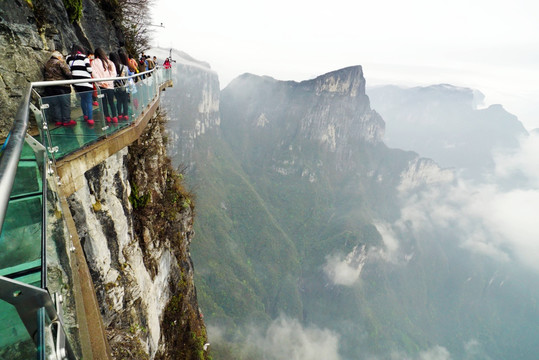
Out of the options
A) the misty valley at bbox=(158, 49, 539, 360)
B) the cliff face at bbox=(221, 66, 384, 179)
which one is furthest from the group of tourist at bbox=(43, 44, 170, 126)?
the cliff face at bbox=(221, 66, 384, 179)

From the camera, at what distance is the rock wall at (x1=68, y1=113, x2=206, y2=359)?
677 cm

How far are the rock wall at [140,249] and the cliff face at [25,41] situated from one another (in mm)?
2442

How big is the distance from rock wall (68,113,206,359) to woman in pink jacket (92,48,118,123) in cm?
137

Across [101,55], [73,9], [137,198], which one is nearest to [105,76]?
[101,55]

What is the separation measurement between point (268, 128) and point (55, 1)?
166 metres

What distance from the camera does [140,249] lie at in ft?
31.3

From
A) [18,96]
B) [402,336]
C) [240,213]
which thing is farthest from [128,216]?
[402,336]

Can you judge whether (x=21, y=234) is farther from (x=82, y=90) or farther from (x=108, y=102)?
(x=82, y=90)

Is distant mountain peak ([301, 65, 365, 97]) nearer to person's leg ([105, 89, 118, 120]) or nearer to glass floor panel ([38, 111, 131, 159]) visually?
person's leg ([105, 89, 118, 120])

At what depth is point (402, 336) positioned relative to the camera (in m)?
108

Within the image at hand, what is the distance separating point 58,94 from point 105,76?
245 cm

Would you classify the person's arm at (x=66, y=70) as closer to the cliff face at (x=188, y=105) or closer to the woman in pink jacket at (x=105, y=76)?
the woman in pink jacket at (x=105, y=76)

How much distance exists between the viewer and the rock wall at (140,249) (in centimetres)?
677

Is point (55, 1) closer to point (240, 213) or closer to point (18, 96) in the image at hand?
point (18, 96)
